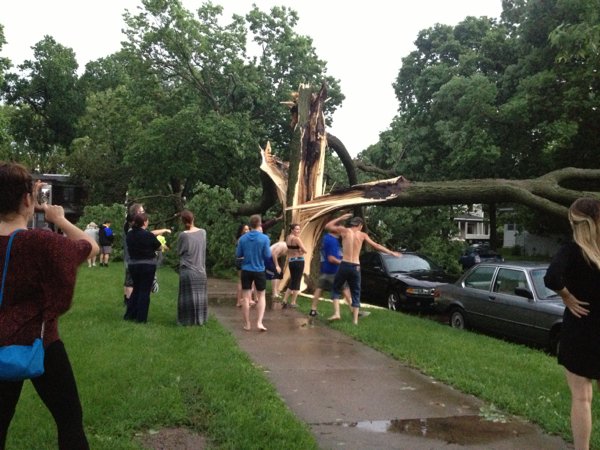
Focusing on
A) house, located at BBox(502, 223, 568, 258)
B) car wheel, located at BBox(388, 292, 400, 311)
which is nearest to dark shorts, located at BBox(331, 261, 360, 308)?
car wheel, located at BBox(388, 292, 400, 311)

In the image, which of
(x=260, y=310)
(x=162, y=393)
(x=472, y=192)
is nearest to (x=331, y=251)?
(x=260, y=310)

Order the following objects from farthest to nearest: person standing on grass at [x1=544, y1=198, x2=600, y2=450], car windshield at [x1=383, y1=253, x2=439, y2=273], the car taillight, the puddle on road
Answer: car windshield at [x1=383, y1=253, x2=439, y2=273] → the car taillight → the puddle on road → person standing on grass at [x1=544, y1=198, x2=600, y2=450]

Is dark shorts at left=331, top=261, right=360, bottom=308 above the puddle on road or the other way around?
above

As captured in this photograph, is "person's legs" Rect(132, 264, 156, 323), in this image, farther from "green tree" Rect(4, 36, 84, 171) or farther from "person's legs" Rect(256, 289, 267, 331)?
"green tree" Rect(4, 36, 84, 171)

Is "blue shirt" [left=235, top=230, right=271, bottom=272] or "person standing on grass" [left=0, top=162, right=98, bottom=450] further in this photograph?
"blue shirt" [left=235, top=230, right=271, bottom=272]

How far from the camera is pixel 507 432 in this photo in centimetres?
475

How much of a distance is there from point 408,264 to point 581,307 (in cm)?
1055

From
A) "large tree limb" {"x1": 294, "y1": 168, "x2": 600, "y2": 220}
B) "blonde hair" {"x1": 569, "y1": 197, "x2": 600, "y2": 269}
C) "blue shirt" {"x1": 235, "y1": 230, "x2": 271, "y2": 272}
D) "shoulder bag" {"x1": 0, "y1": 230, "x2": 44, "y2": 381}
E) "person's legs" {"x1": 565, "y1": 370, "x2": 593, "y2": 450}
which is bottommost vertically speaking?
"person's legs" {"x1": 565, "y1": 370, "x2": 593, "y2": 450}

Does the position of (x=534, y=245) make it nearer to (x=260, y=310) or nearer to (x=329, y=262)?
(x=329, y=262)

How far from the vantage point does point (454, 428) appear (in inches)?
189

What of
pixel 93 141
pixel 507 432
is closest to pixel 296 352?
pixel 507 432

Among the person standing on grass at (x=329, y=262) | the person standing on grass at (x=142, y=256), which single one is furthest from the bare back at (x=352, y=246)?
the person standing on grass at (x=142, y=256)

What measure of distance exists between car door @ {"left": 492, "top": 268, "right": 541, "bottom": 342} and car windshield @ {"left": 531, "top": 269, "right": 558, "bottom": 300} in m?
0.10

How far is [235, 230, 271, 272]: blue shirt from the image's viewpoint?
29.1ft
